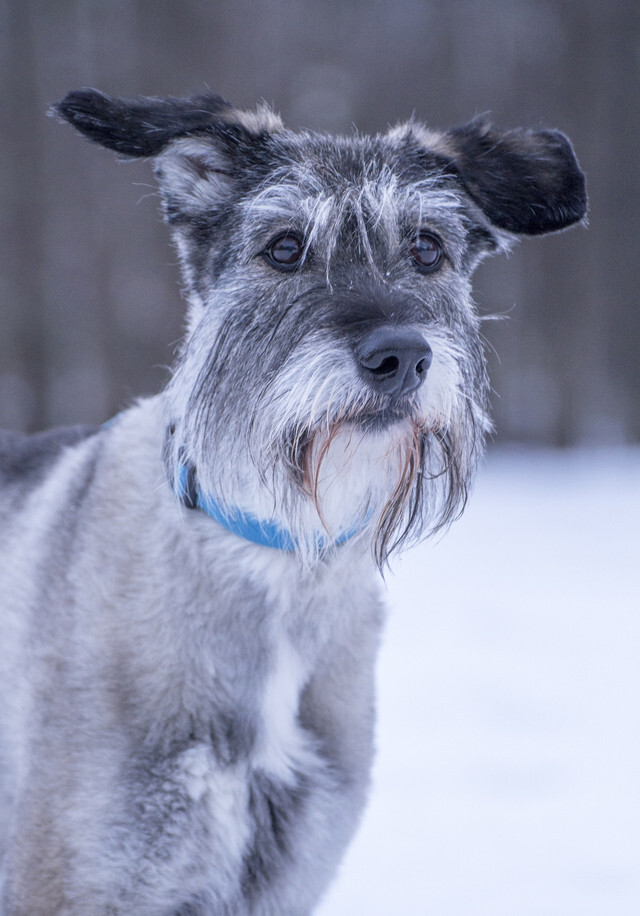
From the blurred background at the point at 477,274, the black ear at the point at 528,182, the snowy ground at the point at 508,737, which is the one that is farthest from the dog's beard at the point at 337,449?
the blurred background at the point at 477,274

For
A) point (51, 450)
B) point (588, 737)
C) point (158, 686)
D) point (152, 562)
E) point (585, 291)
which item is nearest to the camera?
point (158, 686)

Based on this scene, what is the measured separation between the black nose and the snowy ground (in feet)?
3.66

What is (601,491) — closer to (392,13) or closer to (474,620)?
(474,620)

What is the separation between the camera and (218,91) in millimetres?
7910

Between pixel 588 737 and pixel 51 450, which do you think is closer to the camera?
pixel 51 450

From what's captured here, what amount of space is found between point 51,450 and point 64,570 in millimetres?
675

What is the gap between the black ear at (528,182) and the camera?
8.47 feet

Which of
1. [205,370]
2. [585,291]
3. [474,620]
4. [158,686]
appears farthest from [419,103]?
[158,686]

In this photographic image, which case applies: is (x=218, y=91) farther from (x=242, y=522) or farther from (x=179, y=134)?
(x=242, y=522)

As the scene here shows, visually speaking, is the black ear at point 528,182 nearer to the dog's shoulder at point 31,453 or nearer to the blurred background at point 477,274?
the dog's shoulder at point 31,453

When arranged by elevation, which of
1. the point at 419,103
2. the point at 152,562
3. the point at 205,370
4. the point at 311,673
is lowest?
the point at 311,673

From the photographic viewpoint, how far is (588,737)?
13.5 ft

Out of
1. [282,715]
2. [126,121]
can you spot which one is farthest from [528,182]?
[282,715]

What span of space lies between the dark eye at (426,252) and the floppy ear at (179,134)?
0.53 meters
